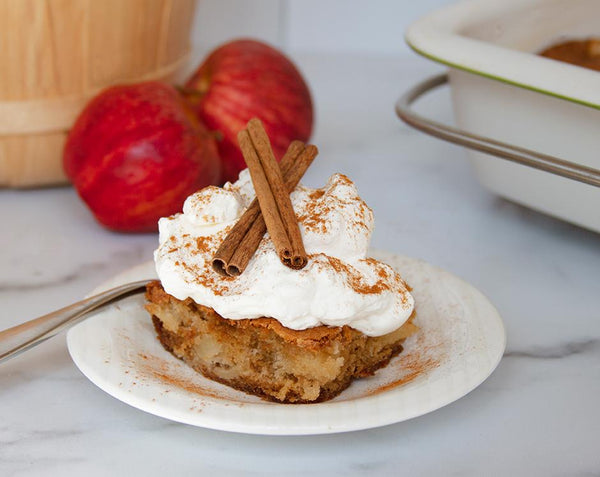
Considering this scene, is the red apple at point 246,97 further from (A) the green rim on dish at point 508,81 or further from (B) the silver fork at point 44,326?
(B) the silver fork at point 44,326

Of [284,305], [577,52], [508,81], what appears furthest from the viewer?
[577,52]

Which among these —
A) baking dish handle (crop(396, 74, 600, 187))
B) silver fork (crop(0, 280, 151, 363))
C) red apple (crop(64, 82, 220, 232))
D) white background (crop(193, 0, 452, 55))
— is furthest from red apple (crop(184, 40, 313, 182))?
white background (crop(193, 0, 452, 55))

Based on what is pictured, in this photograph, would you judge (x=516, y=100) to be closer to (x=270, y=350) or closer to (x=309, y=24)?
(x=270, y=350)

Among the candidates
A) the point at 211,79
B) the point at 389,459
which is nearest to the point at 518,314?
the point at 389,459

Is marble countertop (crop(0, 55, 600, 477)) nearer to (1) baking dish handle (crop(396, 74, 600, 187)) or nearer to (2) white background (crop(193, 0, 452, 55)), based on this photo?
(1) baking dish handle (crop(396, 74, 600, 187))

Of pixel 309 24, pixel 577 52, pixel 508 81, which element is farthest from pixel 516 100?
pixel 309 24

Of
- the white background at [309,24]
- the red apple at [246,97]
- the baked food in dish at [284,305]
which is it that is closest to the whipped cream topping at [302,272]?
the baked food in dish at [284,305]
